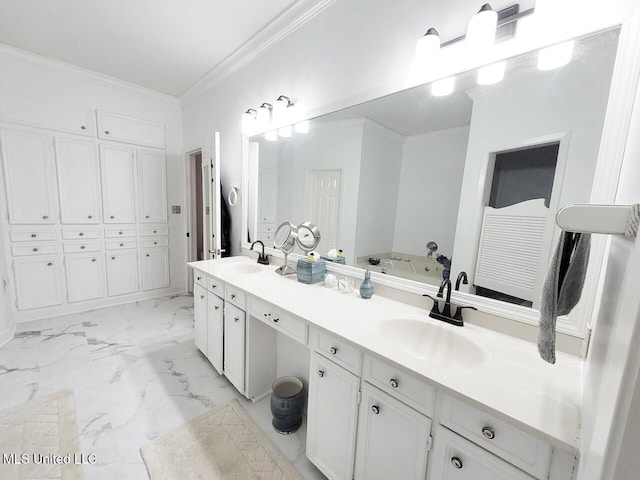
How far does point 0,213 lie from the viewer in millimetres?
2471

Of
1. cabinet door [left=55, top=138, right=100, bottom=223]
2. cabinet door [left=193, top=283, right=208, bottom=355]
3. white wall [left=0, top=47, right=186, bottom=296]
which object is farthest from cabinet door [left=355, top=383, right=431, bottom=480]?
cabinet door [left=55, top=138, right=100, bottom=223]

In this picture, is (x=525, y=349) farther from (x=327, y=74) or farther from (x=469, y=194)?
(x=327, y=74)

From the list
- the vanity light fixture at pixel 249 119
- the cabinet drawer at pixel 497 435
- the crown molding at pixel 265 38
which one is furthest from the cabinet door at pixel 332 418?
the crown molding at pixel 265 38

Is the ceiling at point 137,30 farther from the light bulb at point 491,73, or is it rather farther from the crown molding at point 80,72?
the light bulb at point 491,73

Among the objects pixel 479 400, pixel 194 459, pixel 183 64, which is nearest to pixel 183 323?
pixel 194 459

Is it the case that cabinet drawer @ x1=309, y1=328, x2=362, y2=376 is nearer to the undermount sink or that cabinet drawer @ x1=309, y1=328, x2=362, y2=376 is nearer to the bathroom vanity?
the bathroom vanity

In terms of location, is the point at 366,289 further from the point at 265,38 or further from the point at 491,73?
the point at 265,38

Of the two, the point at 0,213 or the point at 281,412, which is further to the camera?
the point at 0,213

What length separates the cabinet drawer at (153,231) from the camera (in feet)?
11.0

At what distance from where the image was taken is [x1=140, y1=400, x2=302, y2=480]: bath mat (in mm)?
1282

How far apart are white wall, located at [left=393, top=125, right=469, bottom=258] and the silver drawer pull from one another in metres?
0.73

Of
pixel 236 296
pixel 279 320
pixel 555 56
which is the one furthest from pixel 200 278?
pixel 555 56

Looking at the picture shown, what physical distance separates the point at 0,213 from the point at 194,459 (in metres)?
2.99

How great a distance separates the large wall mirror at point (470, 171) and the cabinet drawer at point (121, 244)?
2.76 meters
